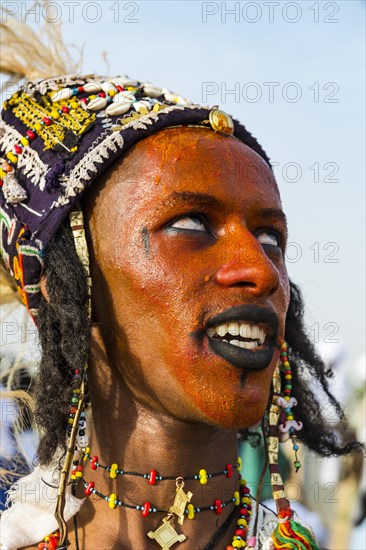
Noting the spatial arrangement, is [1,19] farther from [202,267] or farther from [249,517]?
[249,517]

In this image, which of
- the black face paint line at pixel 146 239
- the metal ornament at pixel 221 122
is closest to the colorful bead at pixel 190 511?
the black face paint line at pixel 146 239

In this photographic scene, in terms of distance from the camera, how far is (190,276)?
2703 mm

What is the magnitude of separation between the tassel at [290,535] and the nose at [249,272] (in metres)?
0.87

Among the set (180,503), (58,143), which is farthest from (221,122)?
(180,503)

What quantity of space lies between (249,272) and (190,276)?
0.20m

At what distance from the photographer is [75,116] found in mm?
3139

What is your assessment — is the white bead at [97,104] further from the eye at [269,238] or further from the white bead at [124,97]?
the eye at [269,238]

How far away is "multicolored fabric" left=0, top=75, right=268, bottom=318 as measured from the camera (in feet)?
9.65

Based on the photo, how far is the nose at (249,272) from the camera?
2.68 metres

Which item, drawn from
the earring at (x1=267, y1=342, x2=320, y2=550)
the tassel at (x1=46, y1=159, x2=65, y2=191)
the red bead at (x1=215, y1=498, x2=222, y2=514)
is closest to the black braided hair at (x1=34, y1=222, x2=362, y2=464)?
the tassel at (x1=46, y1=159, x2=65, y2=191)

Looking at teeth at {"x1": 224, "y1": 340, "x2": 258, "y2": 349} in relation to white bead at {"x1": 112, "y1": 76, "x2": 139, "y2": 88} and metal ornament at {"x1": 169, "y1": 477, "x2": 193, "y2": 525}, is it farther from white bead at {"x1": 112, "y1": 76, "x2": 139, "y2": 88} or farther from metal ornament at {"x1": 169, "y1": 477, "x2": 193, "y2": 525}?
white bead at {"x1": 112, "y1": 76, "x2": 139, "y2": 88}

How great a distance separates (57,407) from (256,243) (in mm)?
928

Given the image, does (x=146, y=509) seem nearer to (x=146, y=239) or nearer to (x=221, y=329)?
(x=221, y=329)

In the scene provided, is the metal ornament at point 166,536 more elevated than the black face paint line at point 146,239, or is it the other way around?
the black face paint line at point 146,239
